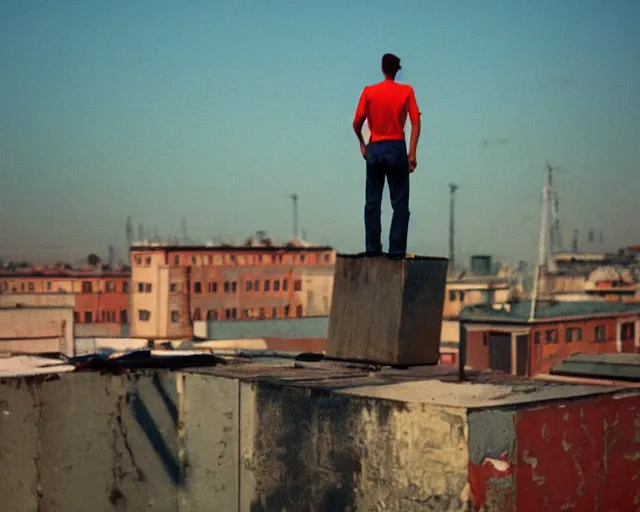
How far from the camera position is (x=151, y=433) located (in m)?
7.79

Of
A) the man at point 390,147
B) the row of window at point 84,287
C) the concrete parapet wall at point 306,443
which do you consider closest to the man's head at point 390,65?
the man at point 390,147

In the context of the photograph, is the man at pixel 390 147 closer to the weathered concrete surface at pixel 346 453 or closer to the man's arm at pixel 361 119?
the man's arm at pixel 361 119

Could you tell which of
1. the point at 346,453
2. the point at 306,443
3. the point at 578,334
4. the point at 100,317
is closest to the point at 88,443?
the point at 306,443

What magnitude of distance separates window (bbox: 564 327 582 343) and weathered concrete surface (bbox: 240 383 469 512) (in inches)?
1334

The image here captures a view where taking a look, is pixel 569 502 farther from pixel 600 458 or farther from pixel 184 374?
pixel 184 374

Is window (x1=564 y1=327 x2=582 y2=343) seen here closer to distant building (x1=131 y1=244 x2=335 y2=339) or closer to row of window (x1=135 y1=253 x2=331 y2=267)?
distant building (x1=131 y1=244 x2=335 y2=339)

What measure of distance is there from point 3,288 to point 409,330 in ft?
201

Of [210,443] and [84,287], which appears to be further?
[84,287]

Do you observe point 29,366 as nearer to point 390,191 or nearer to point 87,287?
point 390,191

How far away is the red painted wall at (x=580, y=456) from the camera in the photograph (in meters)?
5.87

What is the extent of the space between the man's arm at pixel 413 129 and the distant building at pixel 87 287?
194ft

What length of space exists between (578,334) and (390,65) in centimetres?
3355

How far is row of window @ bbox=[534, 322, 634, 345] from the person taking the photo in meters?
38.4

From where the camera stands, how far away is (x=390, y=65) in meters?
8.16
